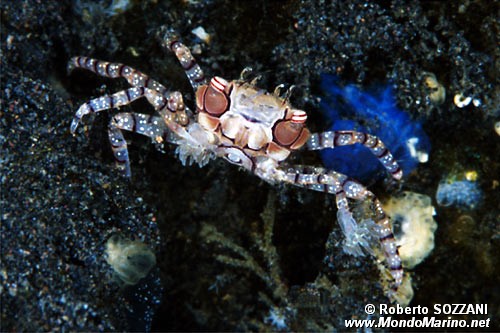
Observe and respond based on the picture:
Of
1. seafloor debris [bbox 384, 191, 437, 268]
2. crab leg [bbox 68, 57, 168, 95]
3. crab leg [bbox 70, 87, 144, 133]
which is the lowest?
seafloor debris [bbox 384, 191, 437, 268]

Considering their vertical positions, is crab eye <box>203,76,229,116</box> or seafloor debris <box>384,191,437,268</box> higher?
crab eye <box>203,76,229,116</box>

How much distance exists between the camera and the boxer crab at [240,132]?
3.68 meters

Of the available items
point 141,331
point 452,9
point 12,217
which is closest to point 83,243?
point 12,217

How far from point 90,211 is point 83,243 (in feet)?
0.77

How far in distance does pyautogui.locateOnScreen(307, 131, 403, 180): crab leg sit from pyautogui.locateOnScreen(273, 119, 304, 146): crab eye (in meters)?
0.33

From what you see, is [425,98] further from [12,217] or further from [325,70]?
[12,217]

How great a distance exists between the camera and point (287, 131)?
12.2 feet

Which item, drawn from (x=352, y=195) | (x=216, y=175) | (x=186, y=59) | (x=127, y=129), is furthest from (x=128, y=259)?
(x=352, y=195)

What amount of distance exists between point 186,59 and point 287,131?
974 mm

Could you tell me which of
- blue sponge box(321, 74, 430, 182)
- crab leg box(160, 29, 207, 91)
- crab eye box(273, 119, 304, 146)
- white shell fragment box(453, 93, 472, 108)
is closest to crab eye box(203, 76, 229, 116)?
crab leg box(160, 29, 207, 91)

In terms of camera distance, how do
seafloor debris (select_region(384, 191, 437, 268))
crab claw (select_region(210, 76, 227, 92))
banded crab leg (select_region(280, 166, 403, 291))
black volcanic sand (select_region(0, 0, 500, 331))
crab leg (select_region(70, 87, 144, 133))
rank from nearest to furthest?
black volcanic sand (select_region(0, 0, 500, 331))
crab claw (select_region(210, 76, 227, 92))
crab leg (select_region(70, 87, 144, 133))
banded crab leg (select_region(280, 166, 403, 291))
seafloor debris (select_region(384, 191, 437, 268))

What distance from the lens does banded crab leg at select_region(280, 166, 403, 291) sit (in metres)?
3.95

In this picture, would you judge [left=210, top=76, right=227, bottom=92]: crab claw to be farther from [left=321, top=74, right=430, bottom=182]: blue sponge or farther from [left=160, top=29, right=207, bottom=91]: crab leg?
[left=321, top=74, right=430, bottom=182]: blue sponge

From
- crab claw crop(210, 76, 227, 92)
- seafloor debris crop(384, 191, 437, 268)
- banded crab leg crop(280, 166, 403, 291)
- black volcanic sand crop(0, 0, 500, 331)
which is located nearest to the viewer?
black volcanic sand crop(0, 0, 500, 331)
